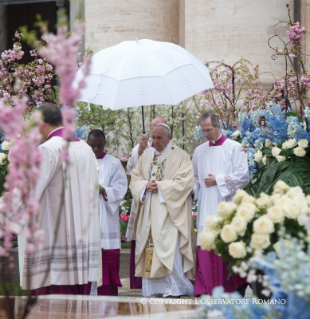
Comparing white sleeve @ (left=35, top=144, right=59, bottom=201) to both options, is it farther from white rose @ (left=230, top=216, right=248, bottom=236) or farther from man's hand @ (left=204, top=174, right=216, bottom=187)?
man's hand @ (left=204, top=174, right=216, bottom=187)

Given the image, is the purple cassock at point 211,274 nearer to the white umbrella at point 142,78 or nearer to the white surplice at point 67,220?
the white umbrella at point 142,78

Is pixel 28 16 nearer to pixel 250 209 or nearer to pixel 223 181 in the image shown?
pixel 223 181

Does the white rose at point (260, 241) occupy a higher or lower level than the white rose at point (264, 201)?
lower

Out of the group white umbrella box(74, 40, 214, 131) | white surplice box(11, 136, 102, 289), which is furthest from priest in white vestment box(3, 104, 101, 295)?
white umbrella box(74, 40, 214, 131)

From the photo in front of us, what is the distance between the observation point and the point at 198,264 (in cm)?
744

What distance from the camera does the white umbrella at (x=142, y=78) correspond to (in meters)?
6.93

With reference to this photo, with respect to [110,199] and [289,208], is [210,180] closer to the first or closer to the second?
[110,199]

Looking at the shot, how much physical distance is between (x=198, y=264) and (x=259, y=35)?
4.91 m

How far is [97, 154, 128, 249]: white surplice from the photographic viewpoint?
7512mm

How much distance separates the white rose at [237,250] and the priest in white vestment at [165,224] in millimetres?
3989

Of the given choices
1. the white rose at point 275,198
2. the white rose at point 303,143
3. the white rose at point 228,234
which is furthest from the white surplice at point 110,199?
the white rose at point 228,234

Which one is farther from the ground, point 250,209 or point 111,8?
point 111,8

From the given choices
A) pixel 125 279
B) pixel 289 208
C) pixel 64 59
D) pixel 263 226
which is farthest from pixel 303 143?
pixel 64 59

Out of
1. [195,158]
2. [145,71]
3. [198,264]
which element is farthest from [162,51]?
[198,264]
